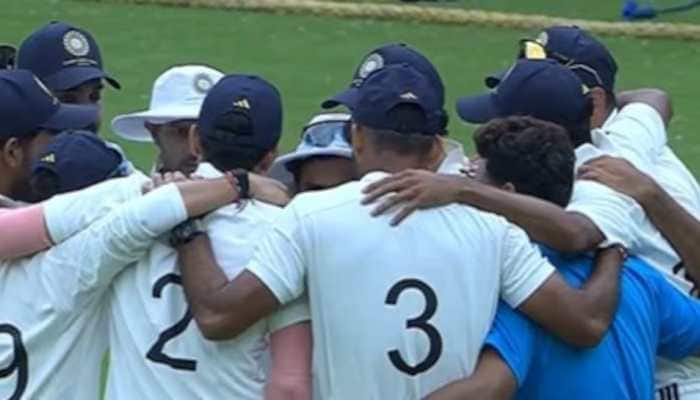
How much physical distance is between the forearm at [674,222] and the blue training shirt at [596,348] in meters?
0.25

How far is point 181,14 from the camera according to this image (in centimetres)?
1367

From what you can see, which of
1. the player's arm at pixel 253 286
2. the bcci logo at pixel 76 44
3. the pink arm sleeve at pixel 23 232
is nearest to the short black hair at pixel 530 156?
the player's arm at pixel 253 286

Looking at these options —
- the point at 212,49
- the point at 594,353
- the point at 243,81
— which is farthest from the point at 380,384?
the point at 212,49

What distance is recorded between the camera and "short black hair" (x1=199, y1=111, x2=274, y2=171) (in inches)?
179

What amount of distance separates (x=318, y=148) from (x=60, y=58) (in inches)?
61.1

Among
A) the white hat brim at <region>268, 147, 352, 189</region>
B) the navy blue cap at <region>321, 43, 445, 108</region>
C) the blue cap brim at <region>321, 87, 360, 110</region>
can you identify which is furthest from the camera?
the white hat brim at <region>268, 147, 352, 189</region>

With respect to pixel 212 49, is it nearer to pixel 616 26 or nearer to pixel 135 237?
pixel 616 26

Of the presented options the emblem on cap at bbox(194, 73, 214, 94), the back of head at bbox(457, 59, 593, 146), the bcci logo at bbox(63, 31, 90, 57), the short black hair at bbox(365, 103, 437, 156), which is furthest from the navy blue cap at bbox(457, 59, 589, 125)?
the bcci logo at bbox(63, 31, 90, 57)

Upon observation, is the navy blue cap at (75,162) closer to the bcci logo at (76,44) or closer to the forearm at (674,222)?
the forearm at (674,222)

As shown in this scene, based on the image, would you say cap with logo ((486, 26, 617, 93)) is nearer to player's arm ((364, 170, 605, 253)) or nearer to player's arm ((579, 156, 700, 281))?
player's arm ((579, 156, 700, 281))

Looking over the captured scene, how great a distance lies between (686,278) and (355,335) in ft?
3.44

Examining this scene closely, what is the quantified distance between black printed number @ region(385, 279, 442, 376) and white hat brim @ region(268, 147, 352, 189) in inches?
36.9

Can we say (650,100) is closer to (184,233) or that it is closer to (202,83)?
(202,83)

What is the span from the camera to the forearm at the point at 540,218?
172 inches
